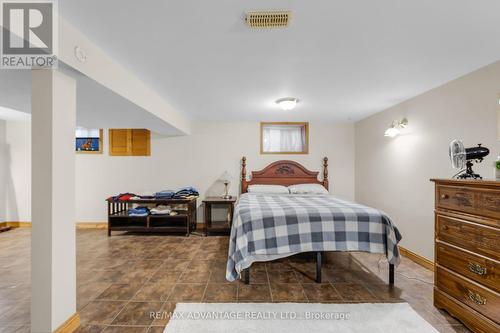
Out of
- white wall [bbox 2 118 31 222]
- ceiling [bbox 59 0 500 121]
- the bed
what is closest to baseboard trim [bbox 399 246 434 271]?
the bed

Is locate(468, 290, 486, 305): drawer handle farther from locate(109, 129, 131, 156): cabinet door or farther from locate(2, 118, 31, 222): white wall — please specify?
locate(2, 118, 31, 222): white wall

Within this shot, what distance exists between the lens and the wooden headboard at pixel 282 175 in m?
4.50

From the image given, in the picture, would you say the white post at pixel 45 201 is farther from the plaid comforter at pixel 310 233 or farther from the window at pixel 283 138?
the window at pixel 283 138

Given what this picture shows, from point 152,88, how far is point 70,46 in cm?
123

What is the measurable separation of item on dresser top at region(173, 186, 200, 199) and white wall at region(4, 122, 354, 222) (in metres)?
0.24

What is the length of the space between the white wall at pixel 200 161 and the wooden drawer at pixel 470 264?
2.80 meters

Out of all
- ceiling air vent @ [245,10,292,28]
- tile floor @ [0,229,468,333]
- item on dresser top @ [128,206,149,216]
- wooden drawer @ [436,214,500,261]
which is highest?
ceiling air vent @ [245,10,292,28]

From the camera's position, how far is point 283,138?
184 inches

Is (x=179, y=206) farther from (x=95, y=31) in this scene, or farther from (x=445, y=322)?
(x=445, y=322)

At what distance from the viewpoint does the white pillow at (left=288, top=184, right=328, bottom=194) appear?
4094 mm

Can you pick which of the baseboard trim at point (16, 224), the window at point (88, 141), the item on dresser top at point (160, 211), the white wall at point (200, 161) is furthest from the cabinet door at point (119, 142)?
the baseboard trim at point (16, 224)

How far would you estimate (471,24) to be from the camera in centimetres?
150

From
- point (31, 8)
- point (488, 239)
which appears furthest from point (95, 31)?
point (488, 239)

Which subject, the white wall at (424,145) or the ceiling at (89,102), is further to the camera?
the white wall at (424,145)
